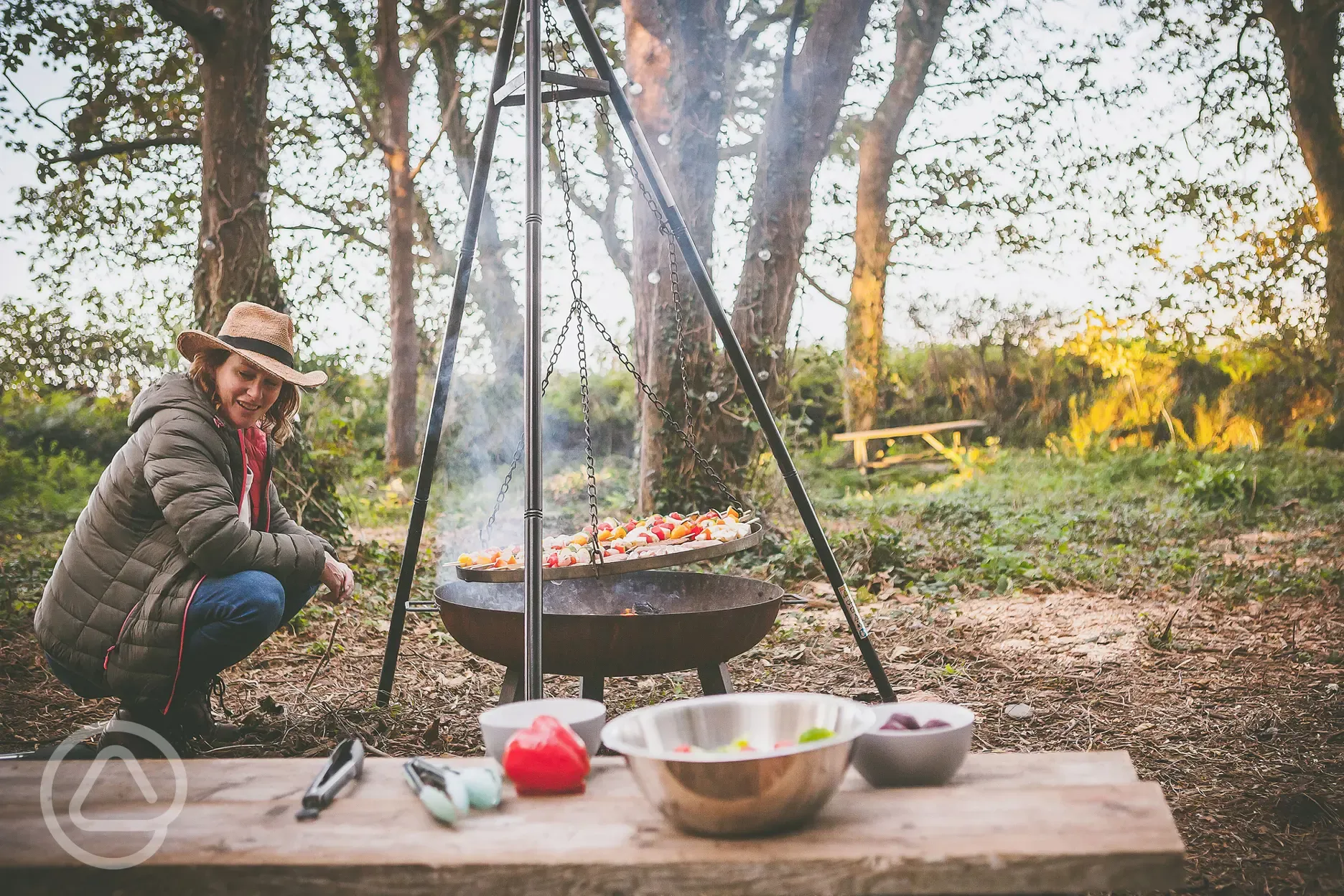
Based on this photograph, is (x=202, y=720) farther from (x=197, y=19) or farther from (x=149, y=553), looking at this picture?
(x=197, y=19)

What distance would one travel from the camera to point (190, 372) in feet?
10.1

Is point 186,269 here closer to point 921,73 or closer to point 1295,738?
point 921,73

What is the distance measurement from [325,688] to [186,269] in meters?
8.76

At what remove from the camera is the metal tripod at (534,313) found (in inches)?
99.1

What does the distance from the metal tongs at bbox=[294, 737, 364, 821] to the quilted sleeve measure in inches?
49.5

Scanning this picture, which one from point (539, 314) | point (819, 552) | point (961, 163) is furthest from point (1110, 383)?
point (539, 314)

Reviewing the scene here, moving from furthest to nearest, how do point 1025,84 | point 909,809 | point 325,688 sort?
point 1025,84 < point 325,688 < point 909,809

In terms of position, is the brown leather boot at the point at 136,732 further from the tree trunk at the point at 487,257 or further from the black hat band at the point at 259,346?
the tree trunk at the point at 487,257

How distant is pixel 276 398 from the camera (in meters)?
3.24

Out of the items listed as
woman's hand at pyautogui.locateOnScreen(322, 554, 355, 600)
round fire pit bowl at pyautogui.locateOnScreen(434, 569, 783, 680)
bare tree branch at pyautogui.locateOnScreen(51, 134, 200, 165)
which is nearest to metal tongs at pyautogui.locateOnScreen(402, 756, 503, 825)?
round fire pit bowl at pyautogui.locateOnScreen(434, 569, 783, 680)

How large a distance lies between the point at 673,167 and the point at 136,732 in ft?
16.7

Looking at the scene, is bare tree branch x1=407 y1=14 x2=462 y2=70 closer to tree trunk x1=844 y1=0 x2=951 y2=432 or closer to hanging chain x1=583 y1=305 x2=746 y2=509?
tree trunk x1=844 y1=0 x2=951 y2=432

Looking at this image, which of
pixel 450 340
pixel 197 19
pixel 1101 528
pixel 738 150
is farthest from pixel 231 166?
pixel 738 150

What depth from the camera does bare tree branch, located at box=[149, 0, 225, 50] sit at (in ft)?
18.2
